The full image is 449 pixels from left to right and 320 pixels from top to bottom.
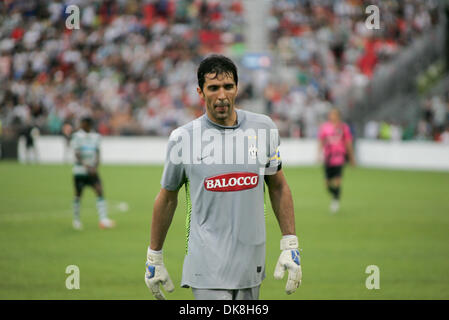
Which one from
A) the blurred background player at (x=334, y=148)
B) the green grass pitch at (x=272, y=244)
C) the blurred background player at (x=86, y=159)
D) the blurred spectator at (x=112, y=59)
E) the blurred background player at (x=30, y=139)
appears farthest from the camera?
the blurred spectator at (x=112, y=59)

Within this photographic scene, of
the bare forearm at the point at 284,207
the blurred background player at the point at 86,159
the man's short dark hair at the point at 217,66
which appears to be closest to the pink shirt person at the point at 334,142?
the blurred background player at the point at 86,159

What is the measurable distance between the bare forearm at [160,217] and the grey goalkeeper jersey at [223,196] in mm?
217

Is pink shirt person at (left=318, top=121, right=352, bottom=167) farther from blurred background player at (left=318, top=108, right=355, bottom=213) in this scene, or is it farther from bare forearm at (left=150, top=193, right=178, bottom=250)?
bare forearm at (left=150, top=193, right=178, bottom=250)

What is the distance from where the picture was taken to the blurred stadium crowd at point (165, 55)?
35.1m

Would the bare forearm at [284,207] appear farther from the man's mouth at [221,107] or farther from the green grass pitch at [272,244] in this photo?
Result: the green grass pitch at [272,244]

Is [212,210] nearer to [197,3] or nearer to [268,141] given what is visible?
[268,141]

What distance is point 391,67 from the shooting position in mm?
33344

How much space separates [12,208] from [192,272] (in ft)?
45.0

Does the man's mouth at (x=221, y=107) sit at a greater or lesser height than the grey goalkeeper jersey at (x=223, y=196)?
greater

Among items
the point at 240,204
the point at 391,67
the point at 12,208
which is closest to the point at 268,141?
the point at 240,204

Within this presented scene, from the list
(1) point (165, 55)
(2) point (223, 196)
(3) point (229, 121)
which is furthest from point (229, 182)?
(1) point (165, 55)

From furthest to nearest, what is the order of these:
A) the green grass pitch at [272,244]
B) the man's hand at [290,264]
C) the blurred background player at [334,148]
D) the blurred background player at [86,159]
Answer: the blurred background player at [334,148]
the blurred background player at [86,159]
the green grass pitch at [272,244]
the man's hand at [290,264]

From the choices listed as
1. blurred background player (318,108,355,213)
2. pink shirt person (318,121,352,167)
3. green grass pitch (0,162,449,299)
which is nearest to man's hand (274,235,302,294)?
green grass pitch (0,162,449,299)

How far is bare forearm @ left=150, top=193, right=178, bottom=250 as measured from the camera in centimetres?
466
